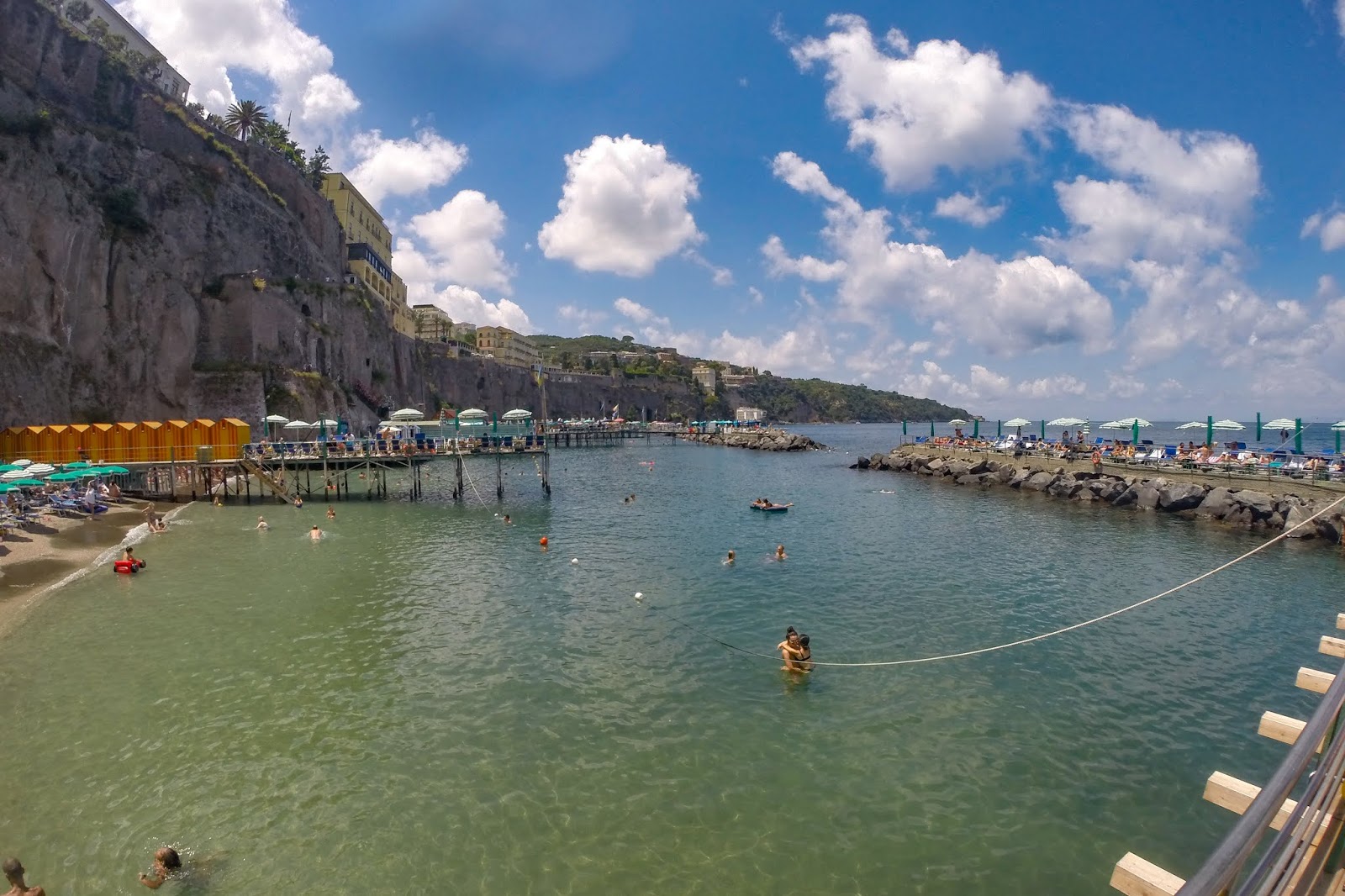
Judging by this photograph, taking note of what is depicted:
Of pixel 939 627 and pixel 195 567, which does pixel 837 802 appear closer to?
pixel 939 627

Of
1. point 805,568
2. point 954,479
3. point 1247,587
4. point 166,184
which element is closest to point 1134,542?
point 1247,587

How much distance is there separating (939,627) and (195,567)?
85.1 feet

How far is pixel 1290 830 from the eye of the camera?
3.02m

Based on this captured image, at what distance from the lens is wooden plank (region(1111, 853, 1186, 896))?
3164mm

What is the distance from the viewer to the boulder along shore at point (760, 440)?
106750 mm

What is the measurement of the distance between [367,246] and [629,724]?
336ft

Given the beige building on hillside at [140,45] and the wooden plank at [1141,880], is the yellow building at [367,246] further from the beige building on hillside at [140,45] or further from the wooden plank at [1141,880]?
the wooden plank at [1141,880]

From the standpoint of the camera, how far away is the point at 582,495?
48.8m

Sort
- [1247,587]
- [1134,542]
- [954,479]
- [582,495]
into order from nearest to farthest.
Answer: [1247,587], [1134,542], [582,495], [954,479]

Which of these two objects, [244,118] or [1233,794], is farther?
[244,118]

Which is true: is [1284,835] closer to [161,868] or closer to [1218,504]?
[161,868]

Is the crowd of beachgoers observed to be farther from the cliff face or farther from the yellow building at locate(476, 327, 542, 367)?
the yellow building at locate(476, 327, 542, 367)

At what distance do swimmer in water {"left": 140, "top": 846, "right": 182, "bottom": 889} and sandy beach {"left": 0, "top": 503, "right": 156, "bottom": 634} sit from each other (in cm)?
1361

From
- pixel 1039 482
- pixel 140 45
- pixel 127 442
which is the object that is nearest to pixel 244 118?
pixel 140 45
